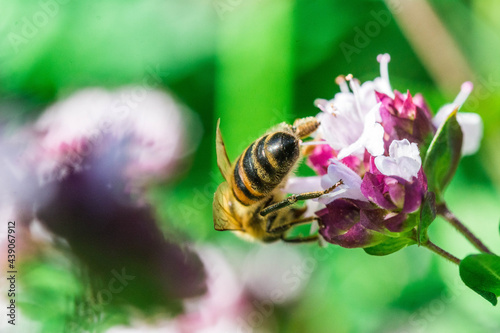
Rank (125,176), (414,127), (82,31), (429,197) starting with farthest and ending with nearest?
(82,31)
(125,176)
(414,127)
(429,197)

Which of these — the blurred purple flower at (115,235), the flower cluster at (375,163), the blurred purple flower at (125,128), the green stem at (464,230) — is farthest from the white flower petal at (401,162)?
the blurred purple flower at (125,128)

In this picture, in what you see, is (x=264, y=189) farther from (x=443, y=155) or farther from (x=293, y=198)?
(x=443, y=155)

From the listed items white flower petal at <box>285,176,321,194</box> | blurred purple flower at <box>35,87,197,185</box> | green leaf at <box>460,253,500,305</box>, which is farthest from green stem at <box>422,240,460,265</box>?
blurred purple flower at <box>35,87,197,185</box>

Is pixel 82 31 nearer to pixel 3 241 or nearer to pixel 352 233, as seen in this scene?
pixel 3 241

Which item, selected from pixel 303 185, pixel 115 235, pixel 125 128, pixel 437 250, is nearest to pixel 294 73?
pixel 125 128

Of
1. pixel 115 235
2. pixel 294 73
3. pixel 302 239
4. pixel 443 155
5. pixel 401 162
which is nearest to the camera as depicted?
pixel 401 162

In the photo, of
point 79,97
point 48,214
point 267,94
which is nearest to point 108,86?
point 79,97

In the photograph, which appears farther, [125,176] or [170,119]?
[170,119]

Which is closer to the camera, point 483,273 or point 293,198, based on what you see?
point 483,273
